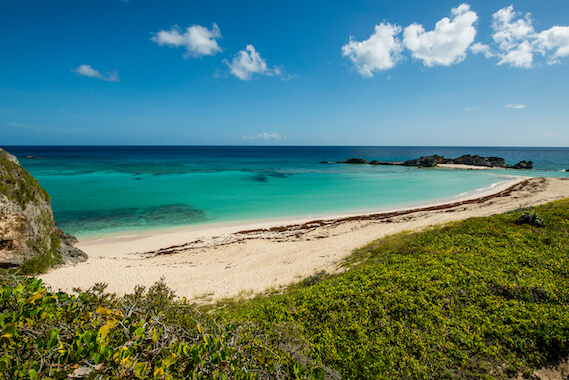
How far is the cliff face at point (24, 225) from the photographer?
1088 cm

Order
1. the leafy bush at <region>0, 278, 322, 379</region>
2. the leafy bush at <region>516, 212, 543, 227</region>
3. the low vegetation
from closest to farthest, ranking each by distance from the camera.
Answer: the leafy bush at <region>0, 278, 322, 379</region> < the low vegetation < the leafy bush at <region>516, 212, 543, 227</region>

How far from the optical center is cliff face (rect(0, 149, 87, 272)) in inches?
428

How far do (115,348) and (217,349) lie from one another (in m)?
1.16

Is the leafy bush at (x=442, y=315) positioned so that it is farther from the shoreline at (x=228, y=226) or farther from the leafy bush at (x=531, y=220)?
the shoreline at (x=228, y=226)

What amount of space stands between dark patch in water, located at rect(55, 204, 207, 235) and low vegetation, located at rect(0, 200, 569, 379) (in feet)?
54.1

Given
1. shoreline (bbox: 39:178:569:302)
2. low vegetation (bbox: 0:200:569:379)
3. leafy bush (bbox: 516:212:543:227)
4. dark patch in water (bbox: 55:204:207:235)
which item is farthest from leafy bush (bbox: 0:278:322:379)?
dark patch in water (bbox: 55:204:207:235)

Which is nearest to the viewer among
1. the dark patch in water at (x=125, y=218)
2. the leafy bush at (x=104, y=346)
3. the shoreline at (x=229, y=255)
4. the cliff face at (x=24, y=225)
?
the leafy bush at (x=104, y=346)

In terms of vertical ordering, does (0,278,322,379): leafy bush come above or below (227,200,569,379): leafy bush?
above

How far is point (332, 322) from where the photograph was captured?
5.46m

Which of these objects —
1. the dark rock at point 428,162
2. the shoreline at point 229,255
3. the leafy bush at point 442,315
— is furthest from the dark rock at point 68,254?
the dark rock at point 428,162

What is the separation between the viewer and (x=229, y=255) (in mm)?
15008

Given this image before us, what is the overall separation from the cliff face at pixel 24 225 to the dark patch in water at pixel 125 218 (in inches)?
286

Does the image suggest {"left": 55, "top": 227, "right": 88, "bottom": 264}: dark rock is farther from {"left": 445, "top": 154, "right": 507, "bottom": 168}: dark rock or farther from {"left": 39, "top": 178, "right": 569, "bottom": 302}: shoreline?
{"left": 445, "top": 154, "right": 507, "bottom": 168}: dark rock

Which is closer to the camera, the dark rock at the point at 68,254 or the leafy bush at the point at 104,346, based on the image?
the leafy bush at the point at 104,346
